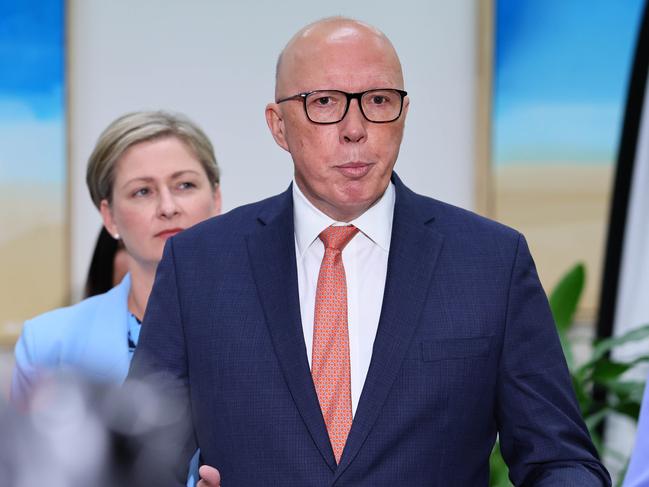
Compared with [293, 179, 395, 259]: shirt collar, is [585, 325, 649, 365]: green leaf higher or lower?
lower

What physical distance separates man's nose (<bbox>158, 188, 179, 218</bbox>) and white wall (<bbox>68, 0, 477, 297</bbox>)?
4.91ft

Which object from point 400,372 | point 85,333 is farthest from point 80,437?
point 85,333

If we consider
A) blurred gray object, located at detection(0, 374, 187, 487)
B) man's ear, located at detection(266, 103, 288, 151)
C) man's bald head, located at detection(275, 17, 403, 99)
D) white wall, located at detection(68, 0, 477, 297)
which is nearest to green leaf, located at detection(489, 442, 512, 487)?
white wall, located at detection(68, 0, 477, 297)

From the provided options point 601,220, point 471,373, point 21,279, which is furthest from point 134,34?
point 471,373

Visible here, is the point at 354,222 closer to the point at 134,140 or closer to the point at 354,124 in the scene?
the point at 354,124

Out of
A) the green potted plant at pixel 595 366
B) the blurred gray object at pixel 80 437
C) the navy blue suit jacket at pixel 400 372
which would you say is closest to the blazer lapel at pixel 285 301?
the navy blue suit jacket at pixel 400 372

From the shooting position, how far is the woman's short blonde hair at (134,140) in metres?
2.28

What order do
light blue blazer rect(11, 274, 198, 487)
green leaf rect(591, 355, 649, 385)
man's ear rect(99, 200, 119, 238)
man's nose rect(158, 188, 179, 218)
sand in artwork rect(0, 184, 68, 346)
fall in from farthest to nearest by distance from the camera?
sand in artwork rect(0, 184, 68, 346), green leaf rect(591, 355, 649, 385), man's ear rect(99, 200, 119, 238), man's nose rect(158, 188, 179, 218), light blue blazer rect(11, 274, 198, 487)

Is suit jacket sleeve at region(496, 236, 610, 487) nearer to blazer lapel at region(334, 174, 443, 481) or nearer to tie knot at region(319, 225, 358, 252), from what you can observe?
blazer lapel at region(334, 174, 443, 481)

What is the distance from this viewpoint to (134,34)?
12.1ft

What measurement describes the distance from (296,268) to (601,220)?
2422mm

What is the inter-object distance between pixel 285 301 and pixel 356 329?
0.38ft

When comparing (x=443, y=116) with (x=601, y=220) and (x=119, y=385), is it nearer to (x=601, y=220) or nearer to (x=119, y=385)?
(x=601, y=220)

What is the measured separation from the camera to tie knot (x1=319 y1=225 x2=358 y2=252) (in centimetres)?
166
